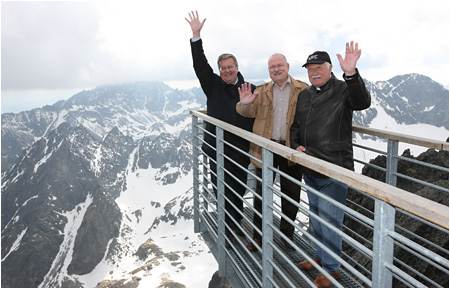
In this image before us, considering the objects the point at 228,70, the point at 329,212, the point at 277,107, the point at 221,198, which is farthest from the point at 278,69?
the point at 221,198

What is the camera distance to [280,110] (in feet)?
12.9

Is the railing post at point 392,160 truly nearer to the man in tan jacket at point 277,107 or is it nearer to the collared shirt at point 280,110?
the man in tan jacket at point 277,107

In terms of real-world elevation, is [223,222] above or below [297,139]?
below

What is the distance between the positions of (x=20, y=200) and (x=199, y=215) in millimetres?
204999

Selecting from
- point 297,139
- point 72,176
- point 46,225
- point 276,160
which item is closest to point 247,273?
point 276,160

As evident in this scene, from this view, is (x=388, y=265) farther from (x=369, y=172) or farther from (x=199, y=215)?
(x=369, y=172)

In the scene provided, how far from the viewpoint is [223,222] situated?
452 centimetres

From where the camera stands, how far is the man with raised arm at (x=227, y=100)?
4.45 m

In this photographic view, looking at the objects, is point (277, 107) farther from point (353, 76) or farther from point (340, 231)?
point (340, 231)

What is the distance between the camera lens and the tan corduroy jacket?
3.84 m

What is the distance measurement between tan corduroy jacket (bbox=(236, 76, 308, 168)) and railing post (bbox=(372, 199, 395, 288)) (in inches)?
80.5

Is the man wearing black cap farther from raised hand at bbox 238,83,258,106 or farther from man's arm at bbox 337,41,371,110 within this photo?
raised hand at bbox 238,83,258,106

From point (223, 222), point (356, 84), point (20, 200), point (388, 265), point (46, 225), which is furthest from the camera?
point (20, 200)

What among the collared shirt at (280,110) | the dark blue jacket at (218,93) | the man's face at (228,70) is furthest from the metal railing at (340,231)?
the man's face at (228,70)
